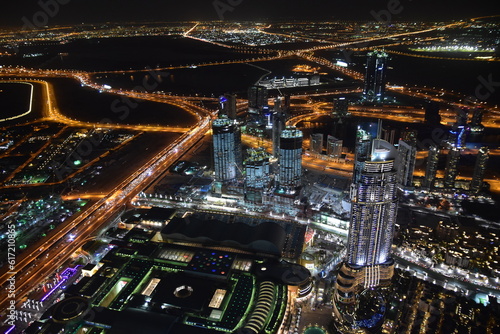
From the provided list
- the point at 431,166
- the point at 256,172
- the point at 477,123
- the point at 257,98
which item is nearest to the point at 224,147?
the point at 256,172

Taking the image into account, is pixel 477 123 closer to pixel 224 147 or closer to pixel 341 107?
pixel 341 107

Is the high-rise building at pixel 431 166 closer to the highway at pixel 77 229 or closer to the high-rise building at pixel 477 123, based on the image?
the high-rise building at pixel 477 123

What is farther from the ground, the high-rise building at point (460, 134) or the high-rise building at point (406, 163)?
the high-rise building at point (460, 134)

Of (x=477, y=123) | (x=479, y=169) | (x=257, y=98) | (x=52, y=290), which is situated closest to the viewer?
(x=52, y=290)

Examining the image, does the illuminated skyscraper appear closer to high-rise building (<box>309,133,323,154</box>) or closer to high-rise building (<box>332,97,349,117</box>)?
high-rise building (<box>309,133,323,154</box>)

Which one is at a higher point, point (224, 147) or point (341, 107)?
point (341, 107)

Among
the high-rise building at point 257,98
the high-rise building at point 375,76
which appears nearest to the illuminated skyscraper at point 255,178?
the high-rise building at point 257,98

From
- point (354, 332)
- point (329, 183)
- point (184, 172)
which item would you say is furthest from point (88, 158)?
point (354, 332)
